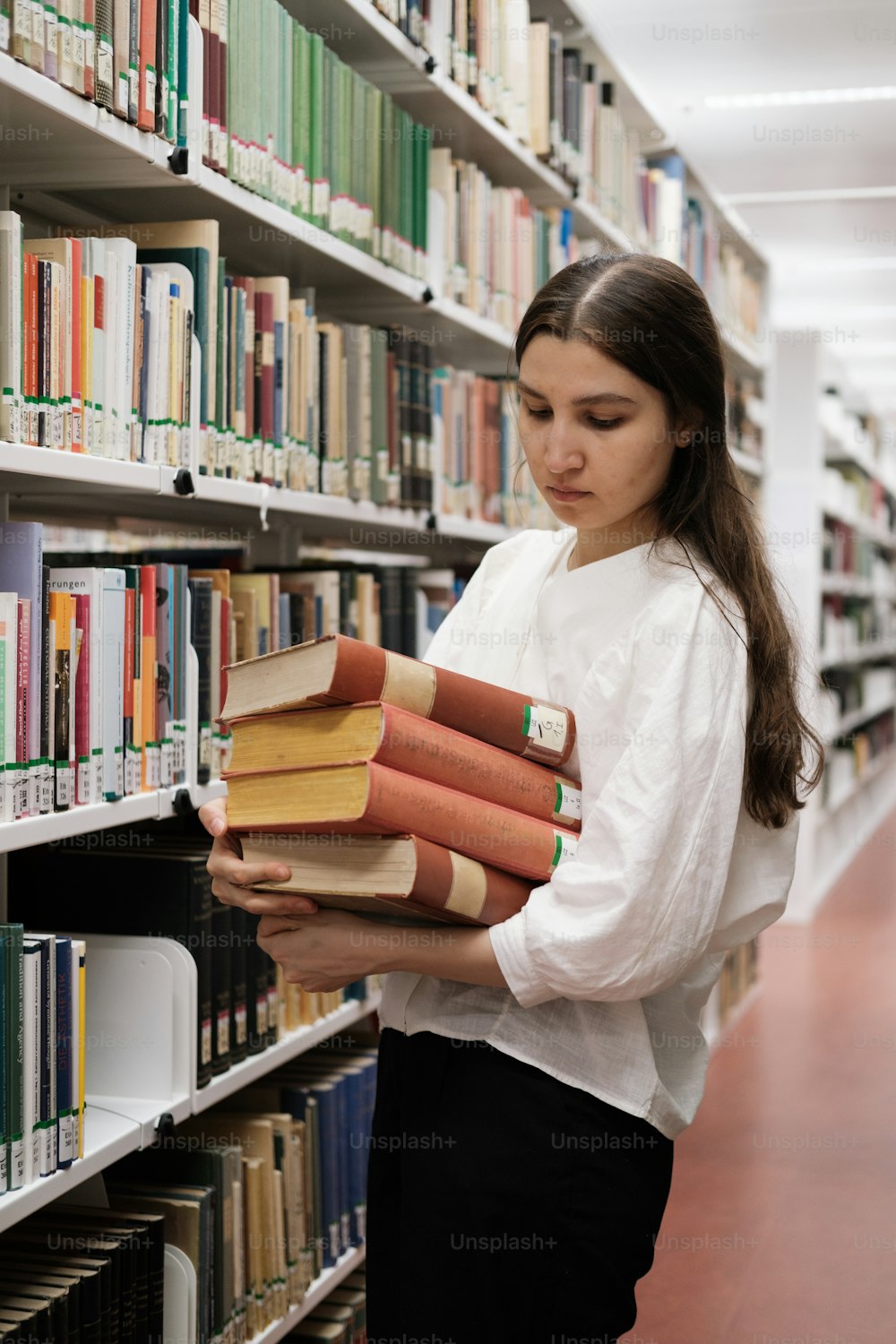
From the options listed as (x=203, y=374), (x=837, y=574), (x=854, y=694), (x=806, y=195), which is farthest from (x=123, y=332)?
(x=854, y=694)

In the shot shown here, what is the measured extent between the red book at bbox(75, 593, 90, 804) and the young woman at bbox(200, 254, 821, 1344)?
0.23 m

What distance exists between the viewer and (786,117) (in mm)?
4207

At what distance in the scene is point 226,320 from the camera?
6.32ft

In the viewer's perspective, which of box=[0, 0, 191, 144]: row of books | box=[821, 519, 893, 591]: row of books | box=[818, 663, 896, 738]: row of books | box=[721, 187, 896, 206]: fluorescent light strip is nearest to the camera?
box=[0, 0, 191, 144]: row of books

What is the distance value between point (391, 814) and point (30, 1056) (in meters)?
0.59

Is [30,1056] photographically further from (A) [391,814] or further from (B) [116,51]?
(B) [116,51]

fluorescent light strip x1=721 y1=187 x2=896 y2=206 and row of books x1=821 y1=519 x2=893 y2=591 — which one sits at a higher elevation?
fluorescent light strip x1=721 y1=187 x2=896 y2=206

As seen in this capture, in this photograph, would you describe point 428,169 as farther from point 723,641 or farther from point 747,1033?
point 747,1033

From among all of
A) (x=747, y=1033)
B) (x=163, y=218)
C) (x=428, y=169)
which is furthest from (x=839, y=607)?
(x=163, y=218)

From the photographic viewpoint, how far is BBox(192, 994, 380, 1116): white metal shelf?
6.25 ft

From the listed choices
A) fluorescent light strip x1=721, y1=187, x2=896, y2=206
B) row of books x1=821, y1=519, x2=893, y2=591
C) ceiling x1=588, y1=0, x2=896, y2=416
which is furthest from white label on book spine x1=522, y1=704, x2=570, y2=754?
row of books x1=821, y1=519, x2=893, y2=591

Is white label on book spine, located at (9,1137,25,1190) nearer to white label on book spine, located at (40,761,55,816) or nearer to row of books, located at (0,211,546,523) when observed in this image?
white label on book spine, located at (40,761,55,816)

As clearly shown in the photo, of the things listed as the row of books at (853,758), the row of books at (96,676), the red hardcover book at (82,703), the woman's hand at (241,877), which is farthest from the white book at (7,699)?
the row of books at (853,758)

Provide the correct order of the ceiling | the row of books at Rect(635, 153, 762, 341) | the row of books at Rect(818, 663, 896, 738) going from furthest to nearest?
the row of books at Rect(818, 663, 896, 738) < the row of books at Rect(635, 153, 762, 341) < the ceiling
